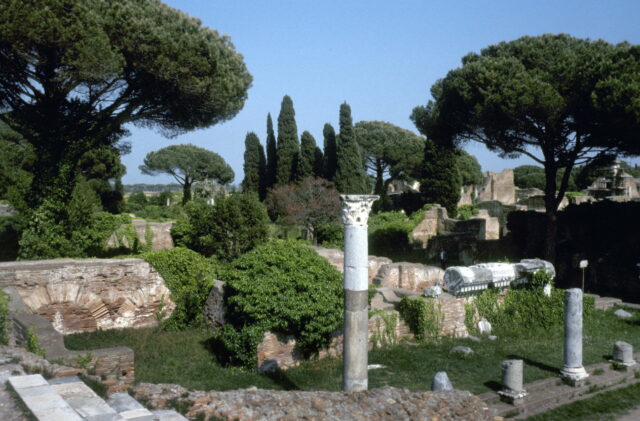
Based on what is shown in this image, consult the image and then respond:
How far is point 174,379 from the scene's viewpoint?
24.7 feet

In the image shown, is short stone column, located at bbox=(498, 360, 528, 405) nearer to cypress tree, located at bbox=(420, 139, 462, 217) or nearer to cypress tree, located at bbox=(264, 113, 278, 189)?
cypress tree, located at bbox=(420, 139, 462, 217)

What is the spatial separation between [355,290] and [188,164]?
121ft

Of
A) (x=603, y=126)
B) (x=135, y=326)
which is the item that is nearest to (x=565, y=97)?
(x=603, y=126)

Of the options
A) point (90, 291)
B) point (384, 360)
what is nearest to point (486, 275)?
point (384, 360)

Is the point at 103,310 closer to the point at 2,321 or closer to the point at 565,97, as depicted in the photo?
the point at 2,321

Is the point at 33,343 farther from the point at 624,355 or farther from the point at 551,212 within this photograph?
the point at 551,212

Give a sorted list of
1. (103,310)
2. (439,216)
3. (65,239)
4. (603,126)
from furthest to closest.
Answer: (439,216) < (603,126) < (65,239) < (103,310)

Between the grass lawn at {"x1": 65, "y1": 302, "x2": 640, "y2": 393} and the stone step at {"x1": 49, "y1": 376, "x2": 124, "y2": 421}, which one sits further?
the grass lawn at {"x1": 65, "y1": 302, "x2": 640, "y2": 393}

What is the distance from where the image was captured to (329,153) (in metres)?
31.2

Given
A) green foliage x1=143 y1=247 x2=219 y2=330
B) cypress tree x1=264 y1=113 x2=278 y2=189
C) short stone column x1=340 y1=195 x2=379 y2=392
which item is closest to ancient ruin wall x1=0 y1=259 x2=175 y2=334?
green foliage x1=143 y1=247 x2=219 y2=330

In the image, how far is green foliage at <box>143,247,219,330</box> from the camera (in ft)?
34.3

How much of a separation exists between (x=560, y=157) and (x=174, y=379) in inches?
516

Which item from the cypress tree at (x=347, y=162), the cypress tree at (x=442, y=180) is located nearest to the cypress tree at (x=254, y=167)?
the cypress tree at (x=347, y=162)

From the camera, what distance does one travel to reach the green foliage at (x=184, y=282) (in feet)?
34.3
